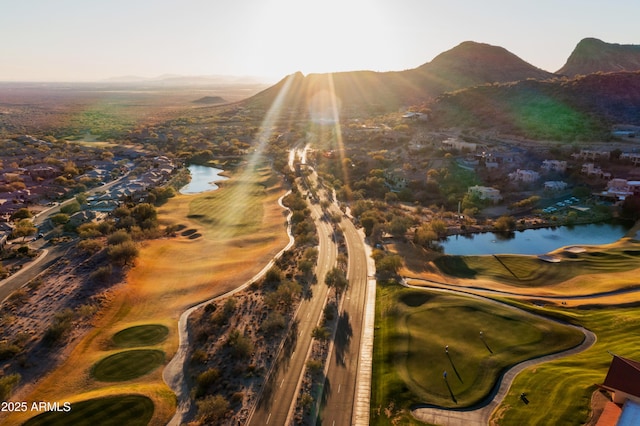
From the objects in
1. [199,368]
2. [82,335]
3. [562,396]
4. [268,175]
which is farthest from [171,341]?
[268,175]

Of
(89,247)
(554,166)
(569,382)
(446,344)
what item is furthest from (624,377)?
(554,166)

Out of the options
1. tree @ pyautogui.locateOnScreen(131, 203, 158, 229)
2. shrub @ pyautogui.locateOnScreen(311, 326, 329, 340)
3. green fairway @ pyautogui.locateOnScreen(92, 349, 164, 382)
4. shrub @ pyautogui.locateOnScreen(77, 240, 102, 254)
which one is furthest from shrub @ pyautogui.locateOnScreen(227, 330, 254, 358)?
tree @ pyautogui.locateOnScreen(131, 203, 158, 229)

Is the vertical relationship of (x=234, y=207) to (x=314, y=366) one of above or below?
below

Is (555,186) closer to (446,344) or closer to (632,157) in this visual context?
(632,157)

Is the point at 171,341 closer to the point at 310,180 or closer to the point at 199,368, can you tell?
the point at 199,368

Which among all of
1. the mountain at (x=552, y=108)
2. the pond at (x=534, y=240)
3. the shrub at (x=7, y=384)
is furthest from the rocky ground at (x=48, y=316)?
the mountain at (x=552, y=108)

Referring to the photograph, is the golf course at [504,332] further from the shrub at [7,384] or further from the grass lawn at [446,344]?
the shrub at [7,384]

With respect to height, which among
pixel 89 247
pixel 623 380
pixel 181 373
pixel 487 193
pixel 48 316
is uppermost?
pixel 623 380

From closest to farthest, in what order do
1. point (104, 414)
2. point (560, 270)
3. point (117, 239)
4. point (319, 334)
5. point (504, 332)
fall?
point (104, 414)
point (504, 332)
point (319, 334)
point (560, 270)
point (117, 239)
